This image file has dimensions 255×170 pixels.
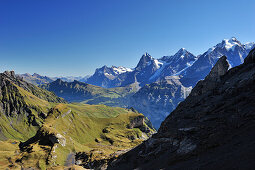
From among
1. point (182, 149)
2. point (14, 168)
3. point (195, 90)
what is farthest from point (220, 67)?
point (14, 168)

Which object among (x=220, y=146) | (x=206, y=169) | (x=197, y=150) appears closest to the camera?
(x=206, y=169)

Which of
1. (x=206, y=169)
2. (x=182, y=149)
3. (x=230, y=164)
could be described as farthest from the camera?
(x=182, y=149)

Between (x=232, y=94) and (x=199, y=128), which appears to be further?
(x=232, y=94)

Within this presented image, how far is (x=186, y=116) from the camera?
2640 inches

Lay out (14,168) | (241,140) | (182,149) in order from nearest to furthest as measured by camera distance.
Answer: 1. (241,140)
2. (182,149)
3. (14,168)

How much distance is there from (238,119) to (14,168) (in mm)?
233762

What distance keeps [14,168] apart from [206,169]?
231414mm

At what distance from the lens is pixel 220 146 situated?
1326 inches

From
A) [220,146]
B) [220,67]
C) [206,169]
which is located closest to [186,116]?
[220,146]

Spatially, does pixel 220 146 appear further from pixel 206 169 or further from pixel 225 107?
pixel 225 107

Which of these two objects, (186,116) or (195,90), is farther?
(195,90)

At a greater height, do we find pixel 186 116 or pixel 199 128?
pixel 186 116

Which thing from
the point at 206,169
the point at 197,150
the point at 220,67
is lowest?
the point at 206,169


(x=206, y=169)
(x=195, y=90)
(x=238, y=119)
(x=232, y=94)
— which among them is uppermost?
(x=195, y=90)
